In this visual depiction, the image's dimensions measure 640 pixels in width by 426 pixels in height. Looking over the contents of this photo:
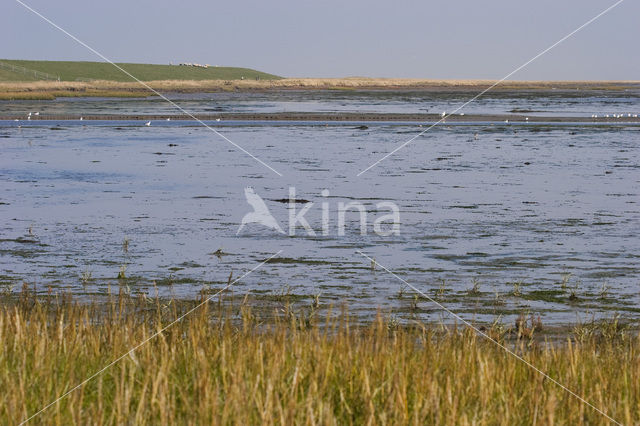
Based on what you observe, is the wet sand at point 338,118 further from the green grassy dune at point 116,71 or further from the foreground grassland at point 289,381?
the green grassy dune at point 116,71

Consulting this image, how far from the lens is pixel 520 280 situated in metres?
11.6

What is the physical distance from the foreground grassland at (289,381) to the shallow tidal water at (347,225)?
2702 mm

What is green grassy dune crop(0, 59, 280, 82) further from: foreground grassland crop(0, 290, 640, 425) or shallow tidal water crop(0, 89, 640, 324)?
foreground grassland crop(0, 290, 640, 425)

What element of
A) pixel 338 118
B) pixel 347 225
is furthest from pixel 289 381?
pixel 338 118

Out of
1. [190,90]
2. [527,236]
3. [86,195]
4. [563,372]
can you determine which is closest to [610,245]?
[527,236]

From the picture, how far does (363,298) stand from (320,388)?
189 inches

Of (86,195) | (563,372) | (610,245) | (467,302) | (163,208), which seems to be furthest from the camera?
(86,195)

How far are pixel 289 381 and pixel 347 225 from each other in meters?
10.0

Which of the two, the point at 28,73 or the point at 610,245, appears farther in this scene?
the point at 28,73

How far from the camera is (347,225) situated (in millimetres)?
15984

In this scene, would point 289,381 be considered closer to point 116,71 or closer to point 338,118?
point 338,118

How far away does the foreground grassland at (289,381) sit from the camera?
5461 mm

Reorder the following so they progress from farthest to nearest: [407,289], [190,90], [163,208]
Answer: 1. [190,90]
2. [163,208]
3. [407,289]

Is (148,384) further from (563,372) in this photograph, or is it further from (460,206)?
(460,206)
